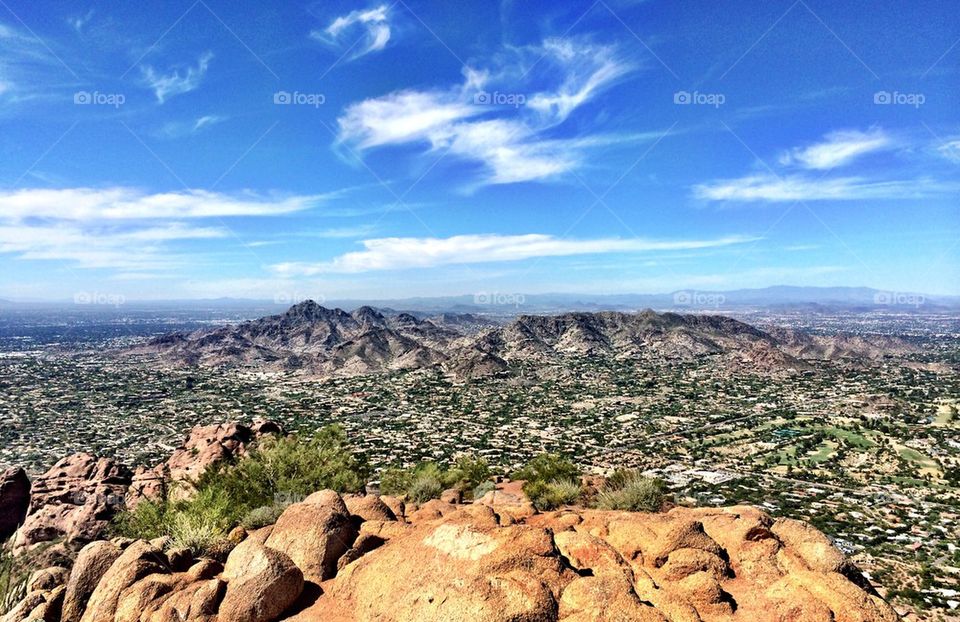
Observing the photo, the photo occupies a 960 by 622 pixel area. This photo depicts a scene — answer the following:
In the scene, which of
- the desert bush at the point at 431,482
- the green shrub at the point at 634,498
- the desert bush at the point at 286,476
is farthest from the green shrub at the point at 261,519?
the green shrub at the point at 634,498

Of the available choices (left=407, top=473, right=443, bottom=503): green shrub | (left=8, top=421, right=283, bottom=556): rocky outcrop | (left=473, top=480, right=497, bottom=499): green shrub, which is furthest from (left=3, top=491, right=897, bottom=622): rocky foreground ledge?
(left=8, top=421, right=283, bottom=556): rocky outcrop

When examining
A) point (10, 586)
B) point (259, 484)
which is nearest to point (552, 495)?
point (259, 484)

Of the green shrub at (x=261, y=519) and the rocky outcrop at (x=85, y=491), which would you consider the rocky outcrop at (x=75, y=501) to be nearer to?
the rocky outcrop at (x=85, y=491)

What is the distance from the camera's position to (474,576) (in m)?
10.5

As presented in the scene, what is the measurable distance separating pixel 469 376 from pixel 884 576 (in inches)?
5001

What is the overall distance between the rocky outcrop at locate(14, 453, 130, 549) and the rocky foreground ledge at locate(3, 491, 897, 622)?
19109 mm

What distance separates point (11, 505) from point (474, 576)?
41.8 meters

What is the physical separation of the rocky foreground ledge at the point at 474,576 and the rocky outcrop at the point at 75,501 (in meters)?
19.1

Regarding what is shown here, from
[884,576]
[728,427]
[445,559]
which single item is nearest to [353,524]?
[445,559]

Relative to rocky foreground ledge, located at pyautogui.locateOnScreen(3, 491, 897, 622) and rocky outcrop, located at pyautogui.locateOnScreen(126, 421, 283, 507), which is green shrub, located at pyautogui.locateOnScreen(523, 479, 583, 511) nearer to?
A: rocky foreground ledge, located at pyautogui.locateOnScreen(3, 491, 897, 622)

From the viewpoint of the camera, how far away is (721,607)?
36.7ft

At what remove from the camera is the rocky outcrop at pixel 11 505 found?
34750mm

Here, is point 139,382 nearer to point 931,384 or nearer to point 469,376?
point 469,376

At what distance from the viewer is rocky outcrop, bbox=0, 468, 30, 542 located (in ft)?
114
